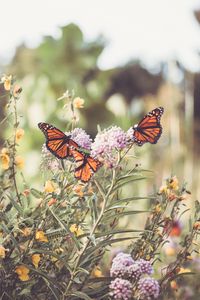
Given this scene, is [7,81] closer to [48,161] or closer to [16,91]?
[16,91]

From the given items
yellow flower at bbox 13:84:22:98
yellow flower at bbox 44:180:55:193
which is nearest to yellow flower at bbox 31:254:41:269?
yellow flower at bbox 44:180:55:193

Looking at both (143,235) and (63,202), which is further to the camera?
(143,235)

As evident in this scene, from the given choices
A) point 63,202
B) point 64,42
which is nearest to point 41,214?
point 63,202

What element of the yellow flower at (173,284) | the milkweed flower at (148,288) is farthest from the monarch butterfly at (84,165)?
the yellow flower at (173,284)

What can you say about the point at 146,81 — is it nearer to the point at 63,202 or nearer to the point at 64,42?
the point at 64,42

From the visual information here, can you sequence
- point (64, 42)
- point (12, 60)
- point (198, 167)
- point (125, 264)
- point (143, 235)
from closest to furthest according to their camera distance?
point (125, 264)
point (143, 235)
point (198, 167)
point (64, 42)
point (12, 60)
